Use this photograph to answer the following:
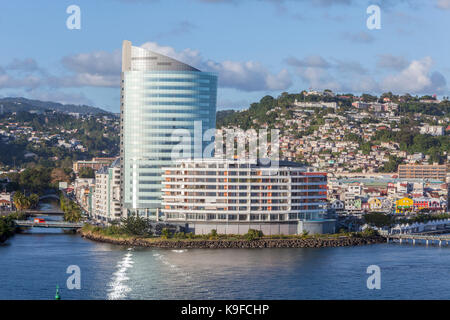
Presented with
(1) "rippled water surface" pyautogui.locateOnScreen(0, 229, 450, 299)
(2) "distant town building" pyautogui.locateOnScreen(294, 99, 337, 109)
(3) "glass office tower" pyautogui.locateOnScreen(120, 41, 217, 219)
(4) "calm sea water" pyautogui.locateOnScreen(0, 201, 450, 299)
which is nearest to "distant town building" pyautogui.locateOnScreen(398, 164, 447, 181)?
(2) "distant town building" pyautogui.locateOnScreen(294, 99, 337, 109)

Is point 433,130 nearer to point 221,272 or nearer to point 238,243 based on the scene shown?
point 238,243

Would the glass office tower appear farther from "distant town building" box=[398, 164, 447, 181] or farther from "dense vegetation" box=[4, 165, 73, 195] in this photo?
"distant town building" box=[398, 164, 447, 181]

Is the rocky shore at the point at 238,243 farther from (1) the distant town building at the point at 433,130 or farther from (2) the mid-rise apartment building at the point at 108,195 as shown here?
(1) the distant town building at the point at 433,130

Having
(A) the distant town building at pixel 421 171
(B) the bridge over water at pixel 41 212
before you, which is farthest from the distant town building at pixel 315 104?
(B) the bridge over water at pixel 41 212

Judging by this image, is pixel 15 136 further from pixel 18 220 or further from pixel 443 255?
pixel 443 255

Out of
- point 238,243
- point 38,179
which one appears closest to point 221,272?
point 238,243
